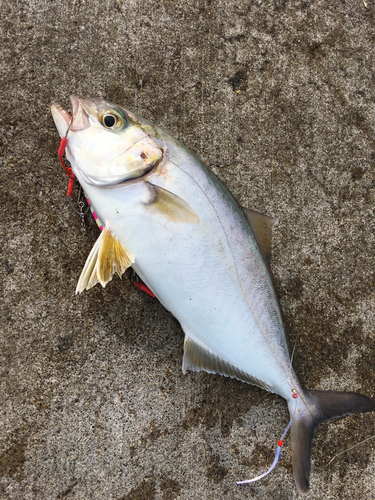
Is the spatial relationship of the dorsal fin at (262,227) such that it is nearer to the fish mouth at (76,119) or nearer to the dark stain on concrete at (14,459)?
the fish mouth at (76,119)

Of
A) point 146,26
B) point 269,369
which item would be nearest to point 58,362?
point 269,369

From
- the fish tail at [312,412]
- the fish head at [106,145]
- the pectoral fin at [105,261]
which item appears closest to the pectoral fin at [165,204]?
the fish head at [106,145]

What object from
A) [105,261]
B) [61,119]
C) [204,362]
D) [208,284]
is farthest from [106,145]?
[204,362]

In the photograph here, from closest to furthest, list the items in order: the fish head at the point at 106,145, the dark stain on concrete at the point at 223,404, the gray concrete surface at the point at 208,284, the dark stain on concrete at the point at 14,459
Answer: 1. the fish head at the point at 106,145
2. the dark stain on concrete at the point at 14,459
3. the gray concrete surface at the point at 208,284
4. the dark stain on concrete at the point at 223,404

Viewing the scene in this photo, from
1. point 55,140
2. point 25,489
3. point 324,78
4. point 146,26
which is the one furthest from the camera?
point 324,78

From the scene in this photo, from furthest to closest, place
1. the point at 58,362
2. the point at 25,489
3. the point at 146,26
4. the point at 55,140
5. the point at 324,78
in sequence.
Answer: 1. the point at 324,78
2. the point at 146,26
3. the point at 55,140
4. the point at 58,362
5. the point at 25,489

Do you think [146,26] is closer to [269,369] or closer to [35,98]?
[35,98]

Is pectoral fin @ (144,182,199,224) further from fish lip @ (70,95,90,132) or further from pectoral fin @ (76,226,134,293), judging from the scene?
fish lip @ (70,95,90,132)
